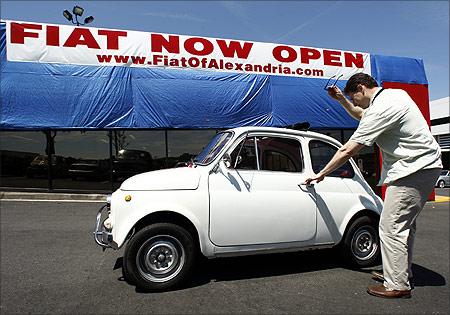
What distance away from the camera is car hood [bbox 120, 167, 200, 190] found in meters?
3.91

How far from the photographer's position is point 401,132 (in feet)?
10.2

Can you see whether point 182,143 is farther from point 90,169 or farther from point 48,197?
point 48,197

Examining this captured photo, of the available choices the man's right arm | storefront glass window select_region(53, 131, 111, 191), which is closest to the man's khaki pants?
the man's right arm

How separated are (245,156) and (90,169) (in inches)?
361

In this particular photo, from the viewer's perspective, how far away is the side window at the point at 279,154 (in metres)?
4.33

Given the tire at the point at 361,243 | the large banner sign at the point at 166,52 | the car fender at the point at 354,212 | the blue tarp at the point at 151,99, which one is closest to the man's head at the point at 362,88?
the car fender at the point at 354,212

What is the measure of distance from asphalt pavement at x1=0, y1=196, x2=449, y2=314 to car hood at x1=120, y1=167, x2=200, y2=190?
118 cm

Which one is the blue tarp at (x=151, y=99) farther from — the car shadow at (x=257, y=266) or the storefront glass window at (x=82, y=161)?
the car shadow at (x=257, y=266)

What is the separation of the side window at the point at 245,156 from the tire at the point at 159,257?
3.40 ft

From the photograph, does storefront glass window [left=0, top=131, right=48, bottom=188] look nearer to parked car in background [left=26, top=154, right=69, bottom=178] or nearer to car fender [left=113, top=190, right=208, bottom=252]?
parked car in background [left=26, top=154, right=69, bottom=178]

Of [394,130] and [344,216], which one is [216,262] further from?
[394,130]

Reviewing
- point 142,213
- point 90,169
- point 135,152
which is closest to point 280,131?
point 142,213

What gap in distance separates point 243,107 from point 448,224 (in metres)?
7.31

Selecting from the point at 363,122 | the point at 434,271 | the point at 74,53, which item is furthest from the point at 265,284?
the point at 74,53
